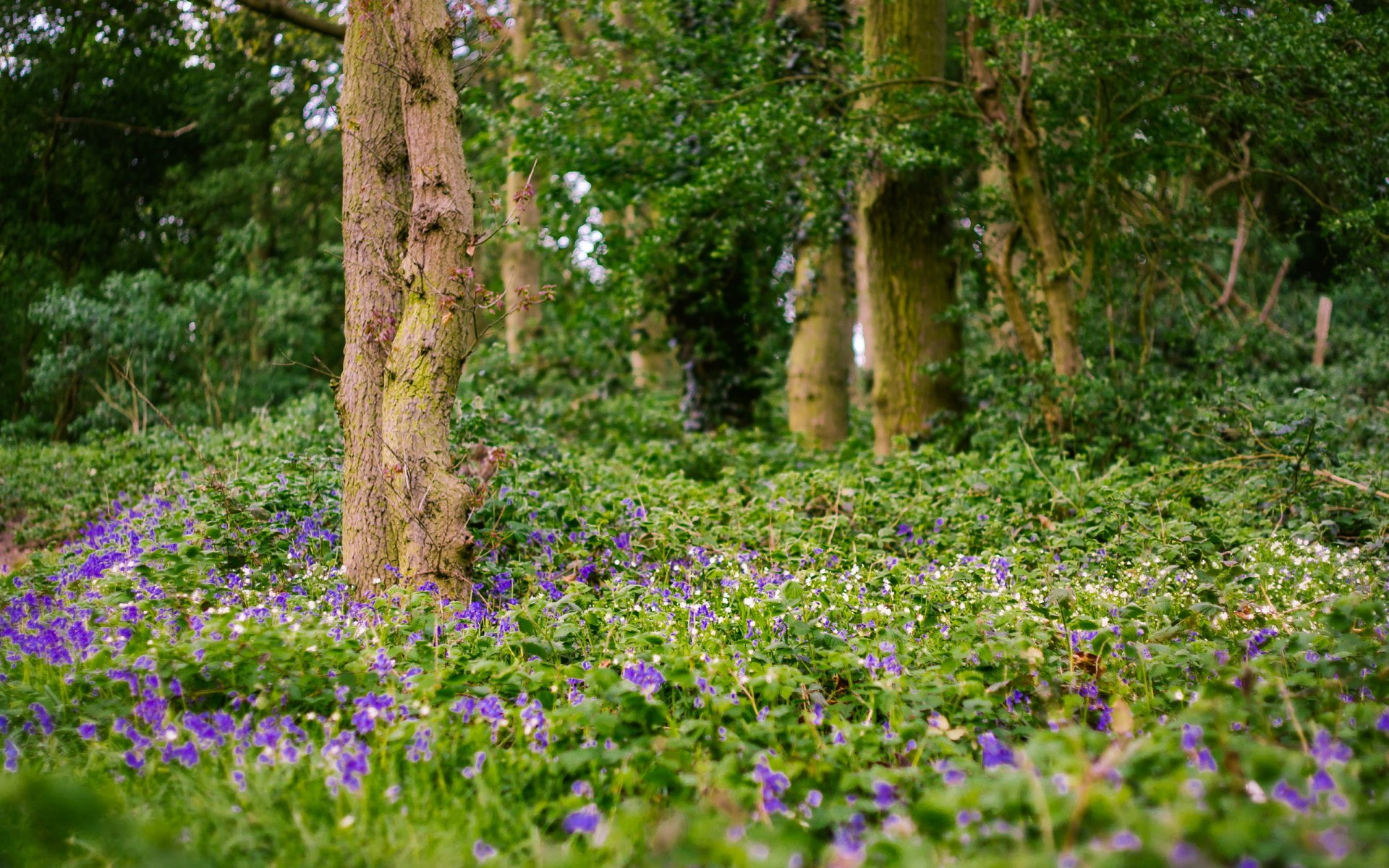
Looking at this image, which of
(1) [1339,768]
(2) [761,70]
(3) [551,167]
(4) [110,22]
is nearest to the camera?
(1) [1339,768]

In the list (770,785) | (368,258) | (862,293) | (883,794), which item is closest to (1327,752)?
(883,794)

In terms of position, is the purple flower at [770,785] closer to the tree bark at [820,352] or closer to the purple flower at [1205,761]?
the purple flower at [1205,761]

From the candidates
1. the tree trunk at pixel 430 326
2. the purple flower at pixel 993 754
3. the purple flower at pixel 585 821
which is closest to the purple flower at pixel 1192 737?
the purple flower at pixel 993 754

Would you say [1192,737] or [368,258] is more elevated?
[368,258]

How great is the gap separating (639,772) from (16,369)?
1627 cm

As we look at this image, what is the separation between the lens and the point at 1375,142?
279 inches

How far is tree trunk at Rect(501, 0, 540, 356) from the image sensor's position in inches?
416

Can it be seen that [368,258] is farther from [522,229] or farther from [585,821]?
[522,229]

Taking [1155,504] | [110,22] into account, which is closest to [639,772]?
[1155,504]

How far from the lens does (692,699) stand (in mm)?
3012

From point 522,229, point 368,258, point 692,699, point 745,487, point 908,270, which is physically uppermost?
point 522,229

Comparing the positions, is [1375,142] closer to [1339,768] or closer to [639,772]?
[1339,768]

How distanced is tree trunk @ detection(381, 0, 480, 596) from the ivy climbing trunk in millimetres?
5579

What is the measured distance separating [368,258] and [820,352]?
7.09 metres
